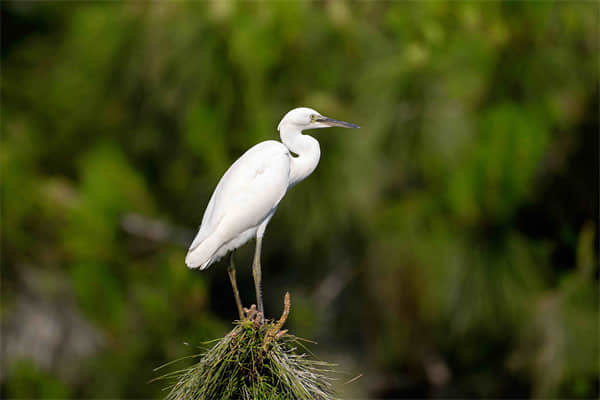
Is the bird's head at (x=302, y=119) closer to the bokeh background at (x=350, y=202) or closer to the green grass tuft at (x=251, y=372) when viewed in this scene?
the green grass tuft at (x=251, y=372)

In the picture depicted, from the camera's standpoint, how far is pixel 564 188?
2.48 metres

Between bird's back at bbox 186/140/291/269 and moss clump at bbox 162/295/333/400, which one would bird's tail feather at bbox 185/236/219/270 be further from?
moss clump at bbox 162/295/333/400

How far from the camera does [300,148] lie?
1.12m

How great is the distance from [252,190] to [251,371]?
26 centimetres

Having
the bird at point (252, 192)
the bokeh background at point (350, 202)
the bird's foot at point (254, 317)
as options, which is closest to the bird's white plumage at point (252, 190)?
the bird at point (252, 192)

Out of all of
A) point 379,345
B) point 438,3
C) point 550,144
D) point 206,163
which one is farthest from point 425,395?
point 438,3

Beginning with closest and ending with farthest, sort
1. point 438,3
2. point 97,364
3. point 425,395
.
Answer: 1. point 97,364
2. point 438,3
3. point 425,395

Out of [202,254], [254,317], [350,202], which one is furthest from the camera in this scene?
[350,202]

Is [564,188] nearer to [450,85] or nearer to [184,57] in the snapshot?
[450,85]

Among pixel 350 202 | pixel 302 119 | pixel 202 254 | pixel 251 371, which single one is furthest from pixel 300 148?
pixel 350 202

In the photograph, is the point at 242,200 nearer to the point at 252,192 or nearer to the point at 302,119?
the point at 252,192

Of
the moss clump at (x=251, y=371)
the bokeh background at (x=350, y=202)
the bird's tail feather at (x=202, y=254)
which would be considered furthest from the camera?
the bokeh background at (x=350, y=202)

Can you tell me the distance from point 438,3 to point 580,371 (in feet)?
4.15

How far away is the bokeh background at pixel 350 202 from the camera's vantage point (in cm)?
225
